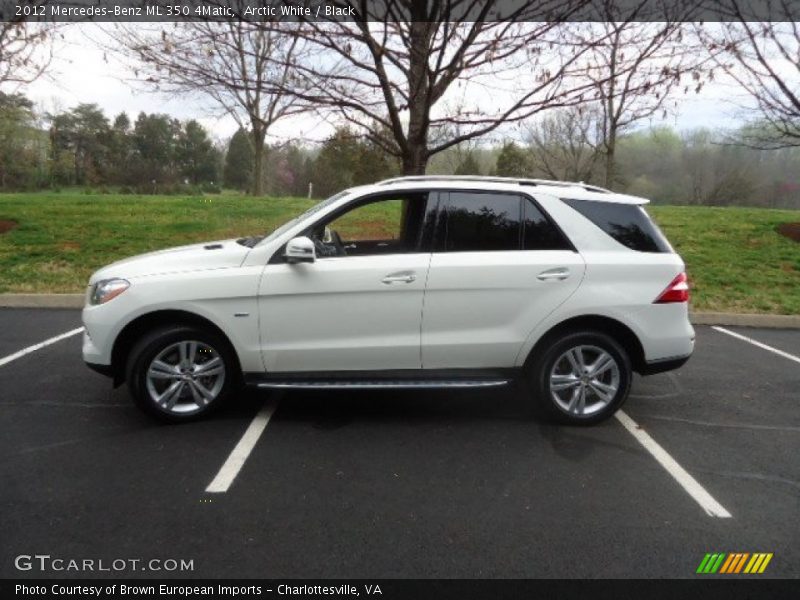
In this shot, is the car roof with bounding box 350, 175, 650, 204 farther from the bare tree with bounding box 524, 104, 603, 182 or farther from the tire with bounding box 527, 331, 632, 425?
the bare tree with bounding box 524, 104, 603, 182

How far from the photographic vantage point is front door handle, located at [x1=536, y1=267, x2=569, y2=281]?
4016 mm

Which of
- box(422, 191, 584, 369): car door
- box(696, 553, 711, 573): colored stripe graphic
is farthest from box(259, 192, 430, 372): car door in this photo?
box(696, 553, 711, 573): colored stripe graphic

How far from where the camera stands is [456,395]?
15.9ft

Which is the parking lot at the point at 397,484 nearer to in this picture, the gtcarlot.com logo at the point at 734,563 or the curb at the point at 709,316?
A: the gtcarlot.com logo at the point at 734,563

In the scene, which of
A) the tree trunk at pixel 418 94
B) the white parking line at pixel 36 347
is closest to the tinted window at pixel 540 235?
the tree trunk at pixel 418 94

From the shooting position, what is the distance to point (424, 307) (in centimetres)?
398

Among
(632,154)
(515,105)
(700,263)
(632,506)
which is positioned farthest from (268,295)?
(632,154)

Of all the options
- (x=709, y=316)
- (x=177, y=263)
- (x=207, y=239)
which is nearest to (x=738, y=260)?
(x=709, y=316)

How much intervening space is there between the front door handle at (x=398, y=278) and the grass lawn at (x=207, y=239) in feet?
6.14

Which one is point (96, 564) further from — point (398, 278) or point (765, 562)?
point (765, 562)

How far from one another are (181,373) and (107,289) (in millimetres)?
767

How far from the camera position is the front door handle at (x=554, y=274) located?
4.02m
